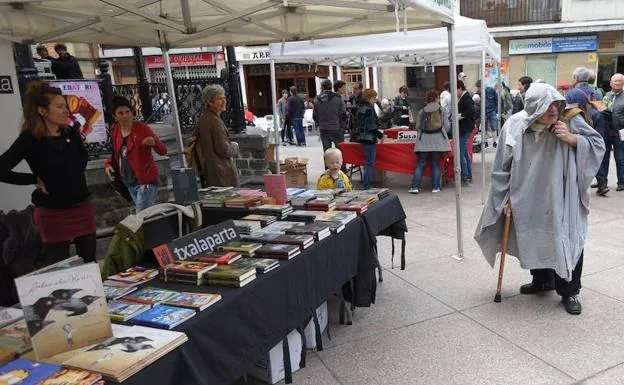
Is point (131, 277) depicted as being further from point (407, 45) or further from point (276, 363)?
point (407, 45)

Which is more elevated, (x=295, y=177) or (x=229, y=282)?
(x=229, y=282)

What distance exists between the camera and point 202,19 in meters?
5.13

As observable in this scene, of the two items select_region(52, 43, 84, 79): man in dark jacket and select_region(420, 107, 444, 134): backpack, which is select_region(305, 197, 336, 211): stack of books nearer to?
select_region(420, 107, 444, 134): backpack

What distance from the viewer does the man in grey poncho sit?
322cm

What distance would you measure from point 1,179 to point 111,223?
9.82 ft

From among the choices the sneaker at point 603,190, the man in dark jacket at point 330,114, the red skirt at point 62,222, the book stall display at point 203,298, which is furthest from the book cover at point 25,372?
the man in dark jacket at point 330,114

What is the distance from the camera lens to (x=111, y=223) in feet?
19.8

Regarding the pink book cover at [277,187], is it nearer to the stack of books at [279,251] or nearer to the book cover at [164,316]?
the stack of books at [279,251]

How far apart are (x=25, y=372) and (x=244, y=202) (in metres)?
2.15

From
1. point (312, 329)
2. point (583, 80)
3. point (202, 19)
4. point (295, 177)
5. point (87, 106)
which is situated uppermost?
point (202, 19)

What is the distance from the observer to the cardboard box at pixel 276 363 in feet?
8.95

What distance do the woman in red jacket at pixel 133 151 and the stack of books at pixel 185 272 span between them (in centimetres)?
228

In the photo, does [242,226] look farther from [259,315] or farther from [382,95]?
[382,95]

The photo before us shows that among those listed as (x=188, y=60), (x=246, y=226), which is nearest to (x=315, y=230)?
(x=246, y=226)
